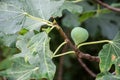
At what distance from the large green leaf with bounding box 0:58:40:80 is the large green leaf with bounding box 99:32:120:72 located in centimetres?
22

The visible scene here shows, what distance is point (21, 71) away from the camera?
1163 millimetres

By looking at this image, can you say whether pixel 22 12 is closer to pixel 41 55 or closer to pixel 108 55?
pixel 41 55

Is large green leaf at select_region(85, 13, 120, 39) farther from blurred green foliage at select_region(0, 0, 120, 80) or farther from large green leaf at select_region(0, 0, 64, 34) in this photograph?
large green leaf at select_region(0, 0, 64, 34)

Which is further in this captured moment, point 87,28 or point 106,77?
point 87,28

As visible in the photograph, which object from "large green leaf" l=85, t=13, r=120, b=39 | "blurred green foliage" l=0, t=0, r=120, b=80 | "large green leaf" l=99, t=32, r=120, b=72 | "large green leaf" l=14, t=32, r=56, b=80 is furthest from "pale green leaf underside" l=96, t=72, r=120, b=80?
"large green leaf" l=85, t=13, r=120, b=39

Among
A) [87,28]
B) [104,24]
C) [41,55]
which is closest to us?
[41,55]

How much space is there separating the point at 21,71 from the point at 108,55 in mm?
294

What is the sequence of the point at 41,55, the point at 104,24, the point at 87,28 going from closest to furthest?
the point at 41,55, the point at 87,28, the point at 104,24

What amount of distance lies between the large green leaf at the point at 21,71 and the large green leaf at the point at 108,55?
217mm

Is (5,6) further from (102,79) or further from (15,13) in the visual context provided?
(102,79)

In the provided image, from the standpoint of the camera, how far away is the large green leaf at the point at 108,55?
1153mm

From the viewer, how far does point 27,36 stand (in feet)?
3.95

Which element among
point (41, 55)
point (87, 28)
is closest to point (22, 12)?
point (41, 55)

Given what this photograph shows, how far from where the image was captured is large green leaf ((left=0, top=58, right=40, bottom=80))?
1.14 m
